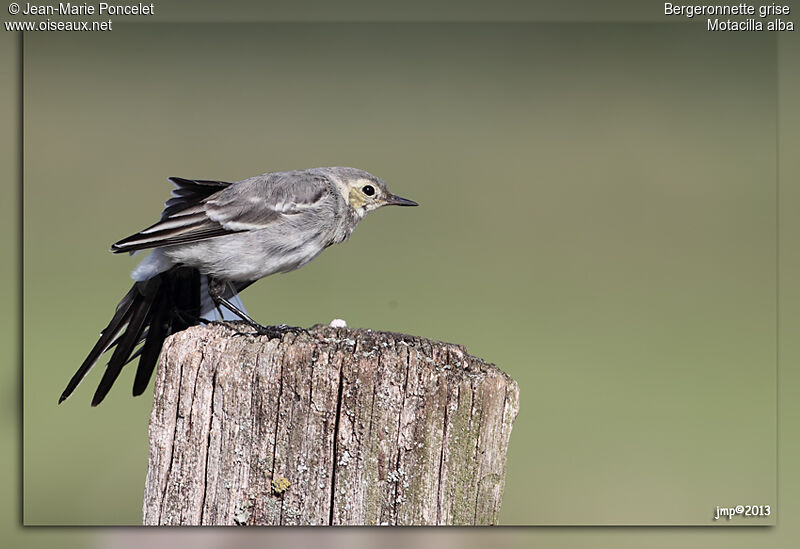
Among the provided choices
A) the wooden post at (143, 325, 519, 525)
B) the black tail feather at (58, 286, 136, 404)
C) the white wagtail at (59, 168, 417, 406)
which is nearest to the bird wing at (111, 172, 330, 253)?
the white wagtail at (59, 168, 417, 406)

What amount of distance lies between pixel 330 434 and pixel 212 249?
59.8 inches

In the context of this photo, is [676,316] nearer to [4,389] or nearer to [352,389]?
[352,389]

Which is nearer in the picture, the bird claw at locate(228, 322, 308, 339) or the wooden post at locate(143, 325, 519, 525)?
the wooden post at locate(143, 325, 519, 525)

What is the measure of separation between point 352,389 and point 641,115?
303 cm

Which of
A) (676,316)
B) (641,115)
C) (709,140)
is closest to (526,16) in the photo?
(641,115)

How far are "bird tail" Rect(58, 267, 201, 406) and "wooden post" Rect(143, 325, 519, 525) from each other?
1080 millimetres

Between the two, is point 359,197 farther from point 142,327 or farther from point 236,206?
point 142,327

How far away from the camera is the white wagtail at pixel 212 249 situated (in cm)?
A: 400

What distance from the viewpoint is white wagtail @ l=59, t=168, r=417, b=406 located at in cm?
400

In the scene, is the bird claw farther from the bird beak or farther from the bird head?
the bird beak

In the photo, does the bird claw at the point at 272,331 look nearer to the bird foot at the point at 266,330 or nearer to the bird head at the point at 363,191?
the bird foot at the point at 266,330

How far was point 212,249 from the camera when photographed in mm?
4035

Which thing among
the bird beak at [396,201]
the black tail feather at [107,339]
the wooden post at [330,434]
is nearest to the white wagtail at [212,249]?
the black tail feather at [107,339]

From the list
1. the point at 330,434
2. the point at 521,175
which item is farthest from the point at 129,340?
the point at 521,175
